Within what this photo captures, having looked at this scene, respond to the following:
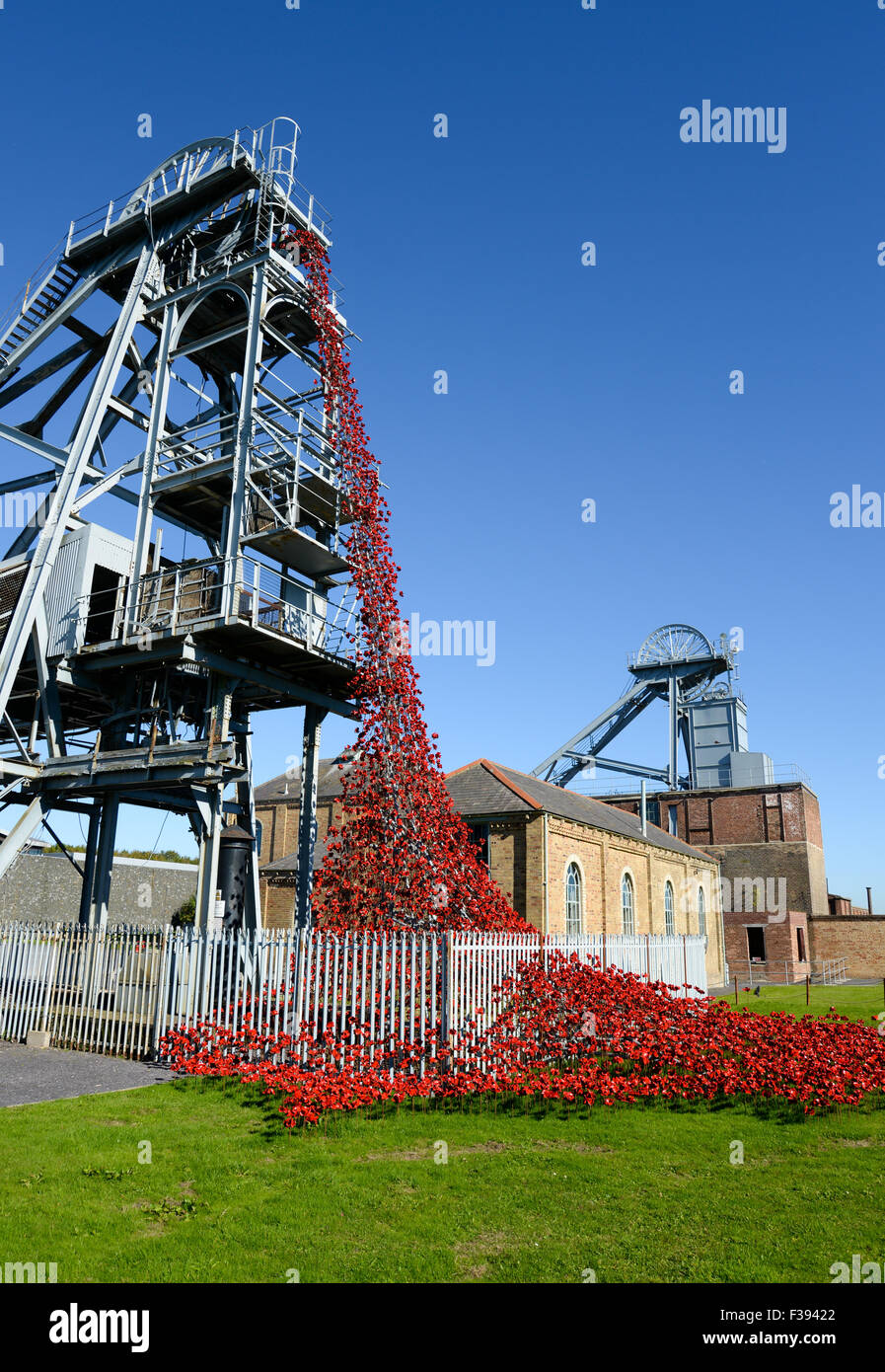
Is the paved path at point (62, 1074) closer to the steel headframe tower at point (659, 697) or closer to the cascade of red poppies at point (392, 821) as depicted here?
the cascade of red poppies at point (392, 821)

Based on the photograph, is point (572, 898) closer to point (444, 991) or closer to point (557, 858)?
point (557, 858)

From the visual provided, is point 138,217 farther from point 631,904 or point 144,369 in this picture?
point 631,904

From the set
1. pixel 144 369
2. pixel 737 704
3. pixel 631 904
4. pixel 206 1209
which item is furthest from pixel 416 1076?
pixel 737 704

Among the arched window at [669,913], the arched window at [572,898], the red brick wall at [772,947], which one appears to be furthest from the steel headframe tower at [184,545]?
the red brick wall at [772,947]

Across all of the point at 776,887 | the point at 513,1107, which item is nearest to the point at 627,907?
the point at 776,887

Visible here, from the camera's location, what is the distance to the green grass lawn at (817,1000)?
23.2 m

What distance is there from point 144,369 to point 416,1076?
17179 mm

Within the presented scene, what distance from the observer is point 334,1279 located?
4.88 metres

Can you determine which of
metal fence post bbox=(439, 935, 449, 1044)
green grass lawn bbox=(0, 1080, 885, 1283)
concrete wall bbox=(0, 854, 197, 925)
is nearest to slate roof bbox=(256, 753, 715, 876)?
concrete wall bbox=(0, 854, 197, 925)

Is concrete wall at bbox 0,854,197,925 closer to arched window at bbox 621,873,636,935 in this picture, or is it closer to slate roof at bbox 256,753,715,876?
slate roof at bbox 256,753,715,876

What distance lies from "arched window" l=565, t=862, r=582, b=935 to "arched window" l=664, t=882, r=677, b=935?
8.85 meters

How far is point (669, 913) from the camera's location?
3428 centimetres

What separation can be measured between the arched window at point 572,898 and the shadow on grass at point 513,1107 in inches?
586

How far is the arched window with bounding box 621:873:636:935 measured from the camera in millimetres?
29547
